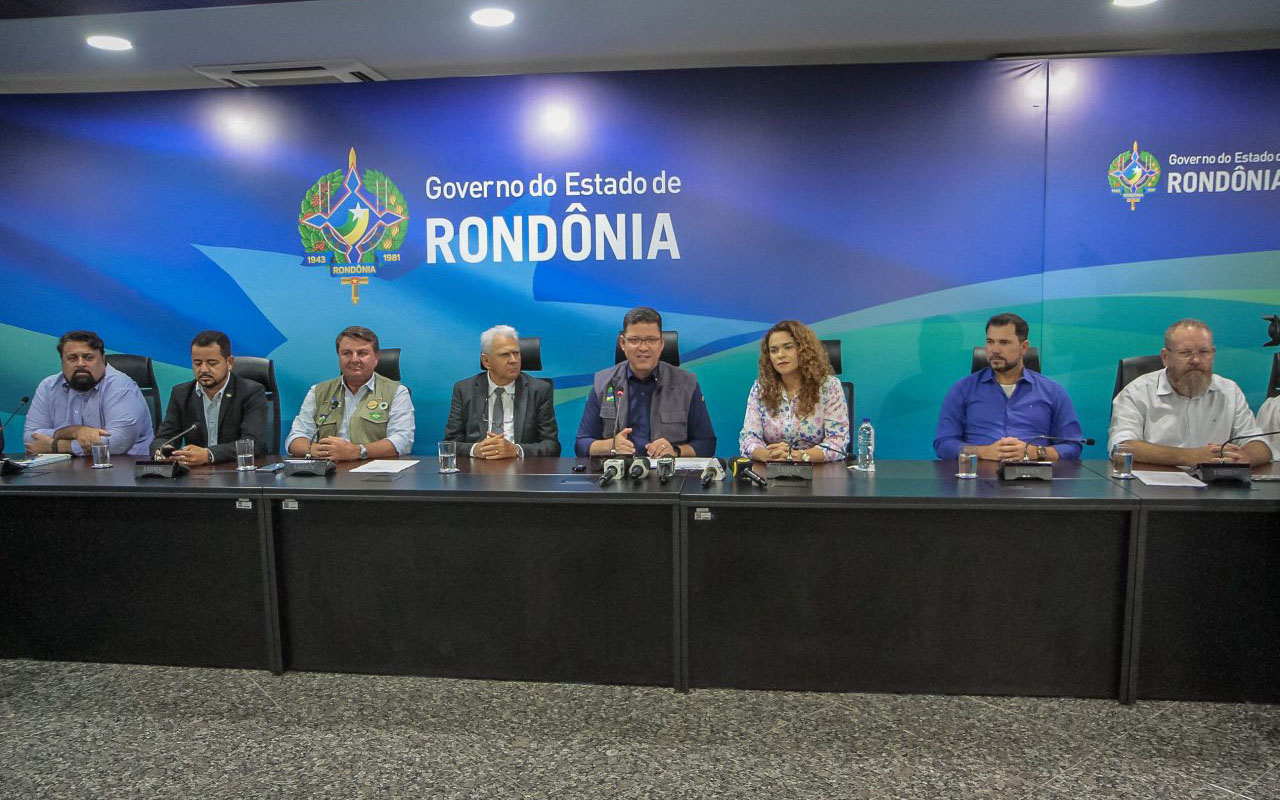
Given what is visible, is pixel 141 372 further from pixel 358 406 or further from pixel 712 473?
pixel 712 473

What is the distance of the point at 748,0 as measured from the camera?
372 cm

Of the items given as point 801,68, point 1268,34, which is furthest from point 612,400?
point 1268,34

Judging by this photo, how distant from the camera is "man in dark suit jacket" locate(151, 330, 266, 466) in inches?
138

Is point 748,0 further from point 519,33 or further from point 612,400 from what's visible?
point 612,400

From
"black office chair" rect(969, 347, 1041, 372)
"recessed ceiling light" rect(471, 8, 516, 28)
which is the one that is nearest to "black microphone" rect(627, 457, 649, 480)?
"black office chair" rect(969, 347, 1041, 372)

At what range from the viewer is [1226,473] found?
2510mm

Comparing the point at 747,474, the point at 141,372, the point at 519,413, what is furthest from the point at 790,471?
the point at 141,372

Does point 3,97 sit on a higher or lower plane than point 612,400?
higher

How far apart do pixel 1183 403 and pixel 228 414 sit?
157 inches

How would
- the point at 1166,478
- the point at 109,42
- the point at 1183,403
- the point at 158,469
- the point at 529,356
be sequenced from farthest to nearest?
1. the point at 109,42
2. the point at 529,356
3. the point at 1183,403
4. the point at 158,469
5. the point at 1166,478

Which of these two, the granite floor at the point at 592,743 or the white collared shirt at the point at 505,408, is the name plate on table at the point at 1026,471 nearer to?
the granite floor at the point at 592,743

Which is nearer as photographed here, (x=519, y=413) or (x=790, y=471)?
(x=790, y=471)

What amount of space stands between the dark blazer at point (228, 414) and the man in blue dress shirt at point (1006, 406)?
292cm

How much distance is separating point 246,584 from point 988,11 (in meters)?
3.96
